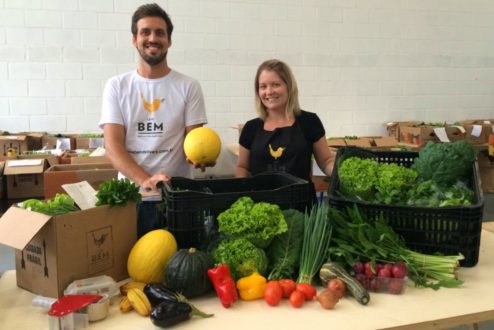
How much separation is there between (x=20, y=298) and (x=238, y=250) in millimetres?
702

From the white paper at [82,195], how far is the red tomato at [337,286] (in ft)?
2.61

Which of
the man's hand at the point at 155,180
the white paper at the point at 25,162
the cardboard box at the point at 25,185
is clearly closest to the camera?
the man's hand at the point at 155,180

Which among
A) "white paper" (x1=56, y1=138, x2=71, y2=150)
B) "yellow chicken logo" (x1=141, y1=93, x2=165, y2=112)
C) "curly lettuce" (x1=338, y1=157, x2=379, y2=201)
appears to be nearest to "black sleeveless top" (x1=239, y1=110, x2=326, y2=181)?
"yellow chicken logo" (x1=141, y1=93, x2=165, y2=112)

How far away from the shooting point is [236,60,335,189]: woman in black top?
7.71ft

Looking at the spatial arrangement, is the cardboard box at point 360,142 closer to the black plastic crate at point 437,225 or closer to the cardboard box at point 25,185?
the cardboard box at point 25,185

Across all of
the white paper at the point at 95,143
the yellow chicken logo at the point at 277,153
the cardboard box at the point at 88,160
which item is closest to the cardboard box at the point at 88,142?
the white paper at the point at 95,143

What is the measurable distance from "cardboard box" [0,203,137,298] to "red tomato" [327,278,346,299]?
694 millimetres

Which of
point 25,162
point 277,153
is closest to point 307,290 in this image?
point 277,153

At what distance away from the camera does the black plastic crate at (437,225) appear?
58.0 inches

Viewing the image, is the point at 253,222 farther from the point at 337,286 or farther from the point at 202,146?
the point at 202,146

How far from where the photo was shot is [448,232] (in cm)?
150

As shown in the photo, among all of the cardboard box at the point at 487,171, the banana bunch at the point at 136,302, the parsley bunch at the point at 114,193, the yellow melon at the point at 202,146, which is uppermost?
the yellow melon at the point at 202,146

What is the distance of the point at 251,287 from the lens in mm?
1313

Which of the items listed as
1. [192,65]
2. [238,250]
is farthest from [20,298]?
[192,65]
